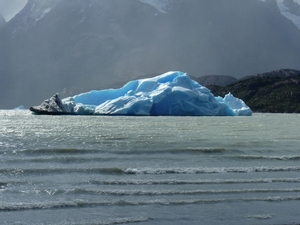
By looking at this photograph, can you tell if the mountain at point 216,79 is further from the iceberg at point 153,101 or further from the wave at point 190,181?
the wave at point 190,181

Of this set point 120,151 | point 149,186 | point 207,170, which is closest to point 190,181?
point 149,186

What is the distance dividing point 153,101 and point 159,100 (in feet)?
2.32

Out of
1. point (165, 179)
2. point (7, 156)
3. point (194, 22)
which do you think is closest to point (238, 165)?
point (165, 179)

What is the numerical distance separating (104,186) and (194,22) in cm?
19148

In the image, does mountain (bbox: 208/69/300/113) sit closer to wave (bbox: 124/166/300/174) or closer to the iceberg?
the iceberg

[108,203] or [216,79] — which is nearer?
[108,203]

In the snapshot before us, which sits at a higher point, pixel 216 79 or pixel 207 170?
pixel 216 79

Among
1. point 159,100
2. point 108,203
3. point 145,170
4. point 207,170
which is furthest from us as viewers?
point 159,100

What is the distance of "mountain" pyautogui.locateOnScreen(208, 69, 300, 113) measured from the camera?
87.1m

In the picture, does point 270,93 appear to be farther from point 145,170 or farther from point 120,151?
point 145,170

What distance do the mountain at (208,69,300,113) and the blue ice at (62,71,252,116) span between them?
35.8 metres

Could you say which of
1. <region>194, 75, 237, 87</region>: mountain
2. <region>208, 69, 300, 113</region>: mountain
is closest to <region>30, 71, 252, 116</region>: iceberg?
<region>208, 69, 300, 113</region>: mountain

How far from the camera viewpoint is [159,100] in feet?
153

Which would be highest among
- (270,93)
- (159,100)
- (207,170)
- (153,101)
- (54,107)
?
(207,170)
